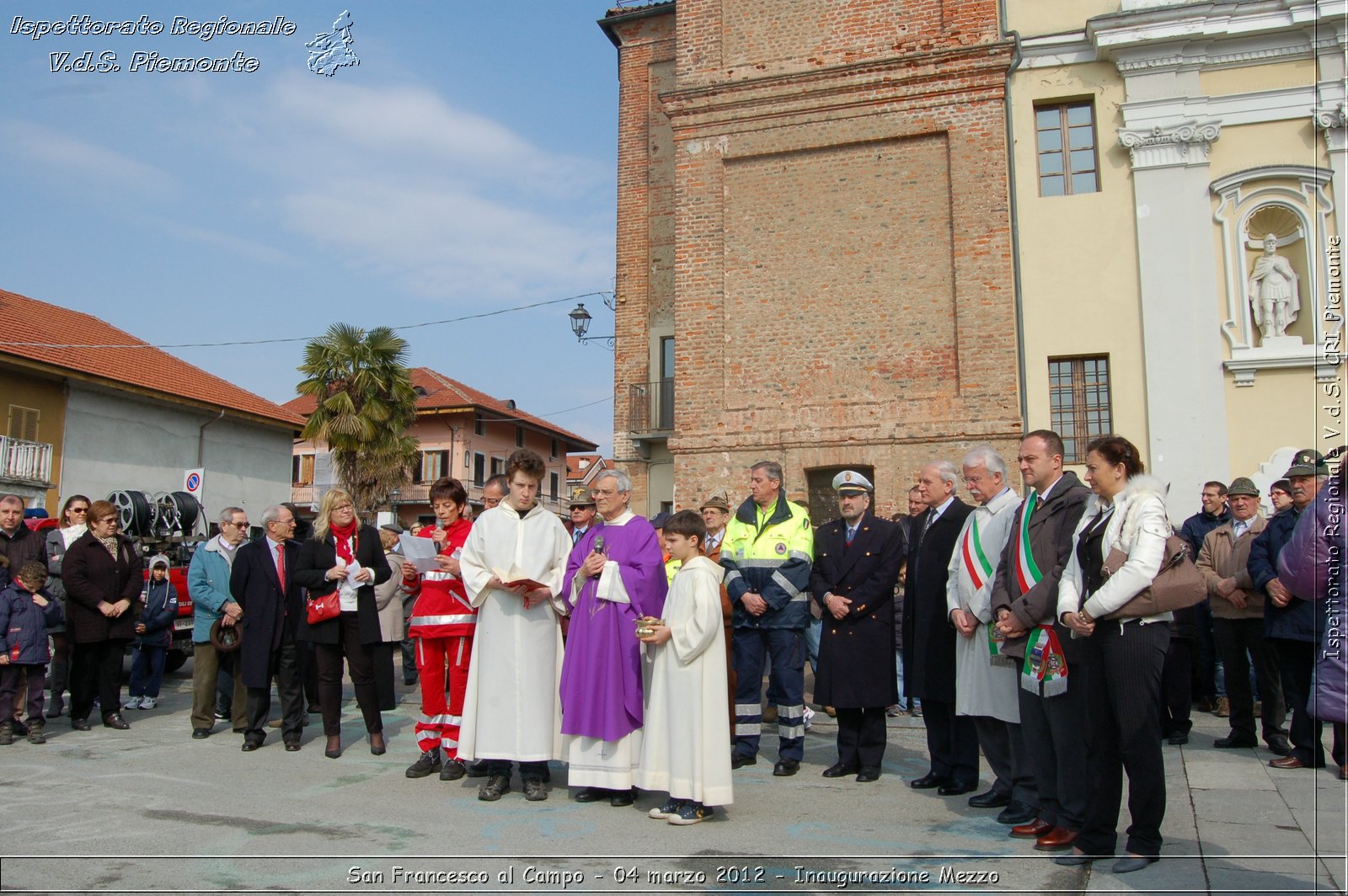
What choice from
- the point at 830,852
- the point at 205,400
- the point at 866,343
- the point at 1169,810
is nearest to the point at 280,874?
the point at 830,852

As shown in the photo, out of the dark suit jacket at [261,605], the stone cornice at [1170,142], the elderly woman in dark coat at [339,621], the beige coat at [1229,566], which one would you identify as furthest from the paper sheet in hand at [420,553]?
the stone cornice at [1170,142]

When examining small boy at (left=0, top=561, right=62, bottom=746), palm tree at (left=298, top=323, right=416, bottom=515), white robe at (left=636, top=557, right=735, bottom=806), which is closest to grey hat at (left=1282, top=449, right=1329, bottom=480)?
white robe at (left=636, top=557, right=735, bottom=806)

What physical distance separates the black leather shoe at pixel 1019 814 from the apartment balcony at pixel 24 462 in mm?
25514

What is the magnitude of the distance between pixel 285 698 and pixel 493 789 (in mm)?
2765

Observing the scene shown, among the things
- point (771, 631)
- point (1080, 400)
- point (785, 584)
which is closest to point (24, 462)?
point (1080, 400)

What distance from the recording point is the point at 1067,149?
16.9 meters

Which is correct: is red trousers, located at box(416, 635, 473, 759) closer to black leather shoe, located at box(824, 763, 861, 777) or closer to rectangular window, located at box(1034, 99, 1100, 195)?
black leather shoe, located at box(824, 763, 861, 777)

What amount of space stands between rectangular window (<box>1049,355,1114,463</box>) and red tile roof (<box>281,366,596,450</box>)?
3452 cm

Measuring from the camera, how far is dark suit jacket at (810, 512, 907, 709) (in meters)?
7.02

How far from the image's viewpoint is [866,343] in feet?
56.1

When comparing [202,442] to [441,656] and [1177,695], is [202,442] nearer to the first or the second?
[441,656]

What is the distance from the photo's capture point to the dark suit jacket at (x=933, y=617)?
6.79 m

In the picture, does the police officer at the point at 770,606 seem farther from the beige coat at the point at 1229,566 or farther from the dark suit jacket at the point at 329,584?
the beige coat at the point at 1229,566

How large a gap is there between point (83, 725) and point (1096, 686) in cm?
834
